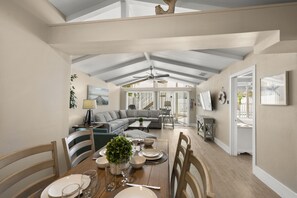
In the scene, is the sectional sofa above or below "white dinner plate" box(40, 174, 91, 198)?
below

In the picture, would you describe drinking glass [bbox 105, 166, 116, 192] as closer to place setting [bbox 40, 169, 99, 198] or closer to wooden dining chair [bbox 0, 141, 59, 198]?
place setting [bbox 40, 169, 99, 198]

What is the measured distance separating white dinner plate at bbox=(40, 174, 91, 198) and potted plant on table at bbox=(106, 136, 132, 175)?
0.20m

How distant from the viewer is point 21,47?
1.62 meters

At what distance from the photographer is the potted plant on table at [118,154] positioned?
3.52ft

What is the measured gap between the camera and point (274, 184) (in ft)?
7.64

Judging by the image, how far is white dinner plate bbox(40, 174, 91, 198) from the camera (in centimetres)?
87

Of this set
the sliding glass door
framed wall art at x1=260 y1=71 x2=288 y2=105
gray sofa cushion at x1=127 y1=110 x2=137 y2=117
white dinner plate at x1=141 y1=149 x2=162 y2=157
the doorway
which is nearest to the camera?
white dinner plate at x1=141 y1=149 x2=162 y2=157

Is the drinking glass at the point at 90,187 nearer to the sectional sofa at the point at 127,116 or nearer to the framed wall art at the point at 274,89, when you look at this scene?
the framed wall art at the point at 274,89

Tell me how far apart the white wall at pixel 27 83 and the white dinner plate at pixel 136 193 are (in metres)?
1.39

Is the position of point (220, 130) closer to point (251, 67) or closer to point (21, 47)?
point (251, 67)

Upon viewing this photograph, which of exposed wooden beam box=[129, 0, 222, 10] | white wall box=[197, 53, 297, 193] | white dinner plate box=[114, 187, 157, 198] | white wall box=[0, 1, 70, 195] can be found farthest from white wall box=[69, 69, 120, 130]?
white wall box=[197, 53, 297, 193]

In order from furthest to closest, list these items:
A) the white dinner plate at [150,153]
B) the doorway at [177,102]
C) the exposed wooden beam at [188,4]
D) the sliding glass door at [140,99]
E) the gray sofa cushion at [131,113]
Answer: the sliding glass door at [140,99], the doorway at [177,102], the gray sofa cushion at [131,113], the exposed wooden beam at [188,4], the white dinner plate at [150,153]

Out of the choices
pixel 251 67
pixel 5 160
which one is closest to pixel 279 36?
pixel 251 67

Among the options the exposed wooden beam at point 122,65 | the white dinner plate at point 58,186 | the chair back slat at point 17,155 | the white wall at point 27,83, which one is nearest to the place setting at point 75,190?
the white dinner plate at point 58,186
